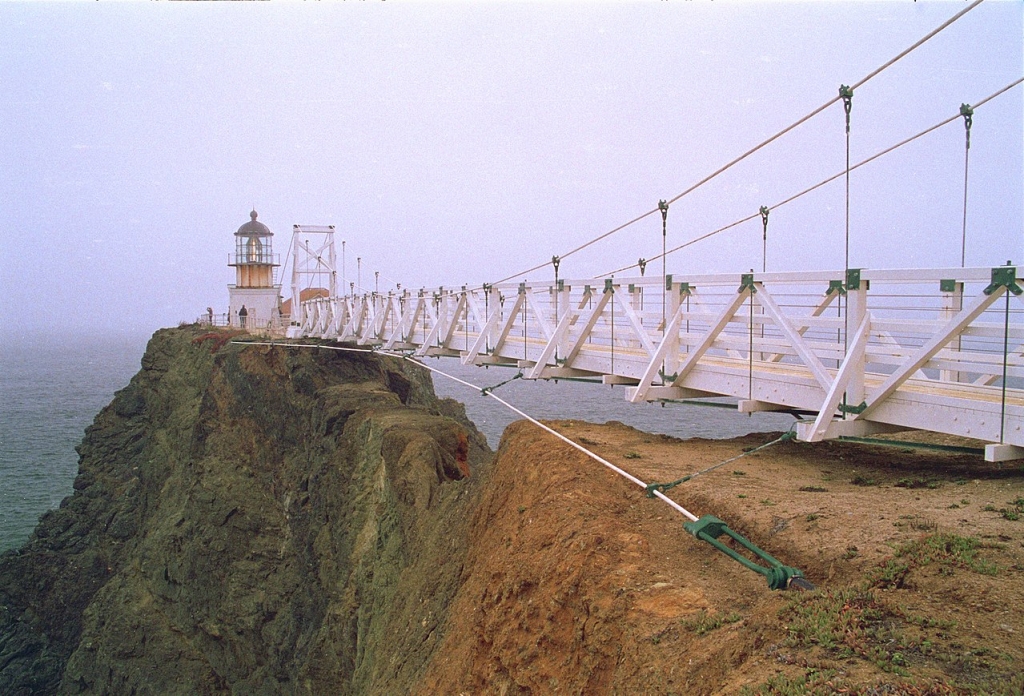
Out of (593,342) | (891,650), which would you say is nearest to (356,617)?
(593,342)

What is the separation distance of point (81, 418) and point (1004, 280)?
6752cm

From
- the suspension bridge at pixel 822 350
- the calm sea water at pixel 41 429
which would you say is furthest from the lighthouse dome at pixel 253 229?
the suspension bridge at pixel 822 350

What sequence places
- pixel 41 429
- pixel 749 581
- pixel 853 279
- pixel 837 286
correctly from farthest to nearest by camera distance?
pixel 41 429 → pixel 837 286 → pixel 853 279 → pixel 749 581

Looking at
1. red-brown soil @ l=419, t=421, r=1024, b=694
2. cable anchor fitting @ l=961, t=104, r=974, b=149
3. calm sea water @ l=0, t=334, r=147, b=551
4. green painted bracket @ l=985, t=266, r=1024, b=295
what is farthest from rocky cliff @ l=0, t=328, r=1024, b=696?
calm sea water @ l=0, t=334, r=147, b=551

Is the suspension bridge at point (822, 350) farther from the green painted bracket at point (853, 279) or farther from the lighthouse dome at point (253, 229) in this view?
the lighthouse dome at point (253, 229)

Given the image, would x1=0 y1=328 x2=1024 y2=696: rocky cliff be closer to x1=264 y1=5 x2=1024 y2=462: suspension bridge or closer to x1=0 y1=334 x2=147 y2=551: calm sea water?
x1=264 y1=5 x2=1024 y2=462: suspension bridge

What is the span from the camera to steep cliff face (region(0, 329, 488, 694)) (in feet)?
44.3

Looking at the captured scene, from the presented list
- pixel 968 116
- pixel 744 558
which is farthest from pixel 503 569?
pixel 968 116

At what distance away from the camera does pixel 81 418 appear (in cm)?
6166

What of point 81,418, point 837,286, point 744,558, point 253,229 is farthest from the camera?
point 81,418

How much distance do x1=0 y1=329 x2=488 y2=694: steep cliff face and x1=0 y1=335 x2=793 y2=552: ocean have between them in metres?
4.62

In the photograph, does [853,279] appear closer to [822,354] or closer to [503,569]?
[822,354]

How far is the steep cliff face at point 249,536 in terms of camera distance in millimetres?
13516

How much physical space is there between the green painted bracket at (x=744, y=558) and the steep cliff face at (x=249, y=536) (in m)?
4.48
